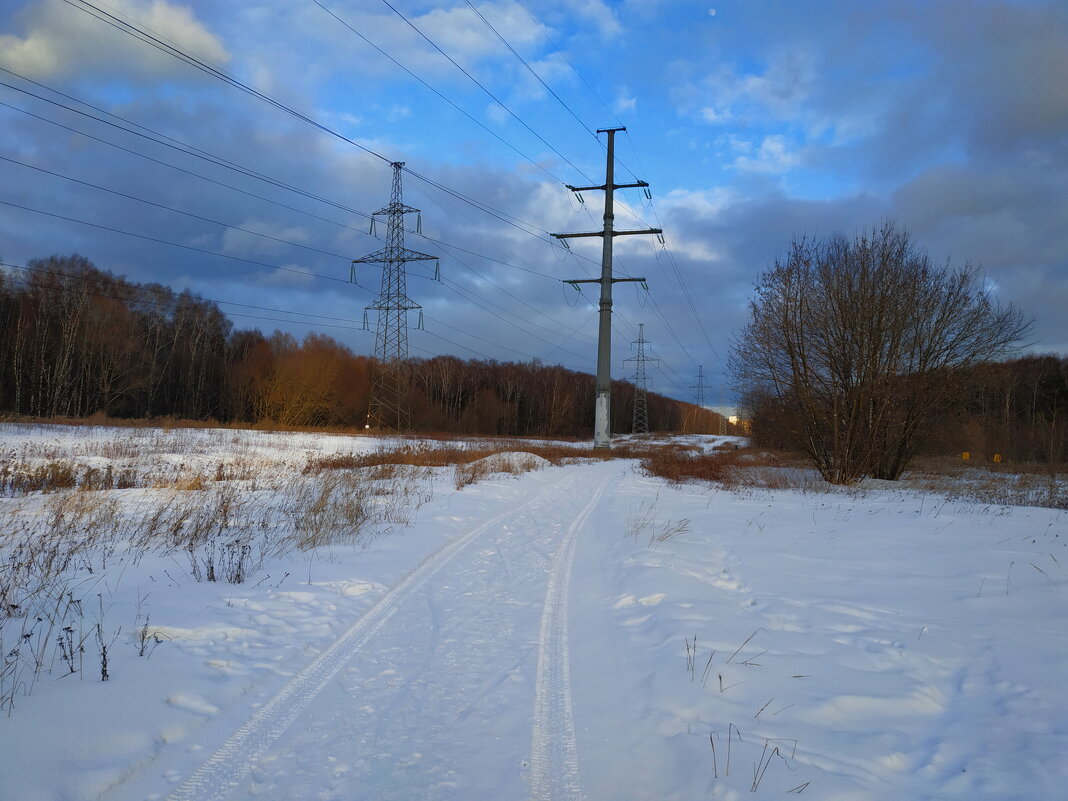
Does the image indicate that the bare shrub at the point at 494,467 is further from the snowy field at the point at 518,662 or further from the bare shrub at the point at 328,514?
the snowy field at the point at 518,662

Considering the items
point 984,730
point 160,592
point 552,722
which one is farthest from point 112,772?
point 984,730

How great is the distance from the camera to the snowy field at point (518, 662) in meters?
2.67

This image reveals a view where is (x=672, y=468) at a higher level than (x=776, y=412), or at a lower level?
lower

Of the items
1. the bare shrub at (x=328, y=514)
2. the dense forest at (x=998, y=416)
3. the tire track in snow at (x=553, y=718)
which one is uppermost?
the dense forest at (x=998, y=416)

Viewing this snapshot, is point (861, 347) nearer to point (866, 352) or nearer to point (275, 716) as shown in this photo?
point (866, 352)

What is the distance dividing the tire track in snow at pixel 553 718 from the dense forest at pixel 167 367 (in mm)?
37591

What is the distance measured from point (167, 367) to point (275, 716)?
63.8 m

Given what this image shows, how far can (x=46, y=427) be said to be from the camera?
24422mm

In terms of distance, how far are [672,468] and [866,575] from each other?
49.4 feet

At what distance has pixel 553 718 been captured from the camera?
3.25 m

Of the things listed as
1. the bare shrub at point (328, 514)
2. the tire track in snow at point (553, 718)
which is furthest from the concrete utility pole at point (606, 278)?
the tire track in snow at point (553, 718)

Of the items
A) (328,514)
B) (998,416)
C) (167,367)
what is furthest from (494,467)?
(167,367)

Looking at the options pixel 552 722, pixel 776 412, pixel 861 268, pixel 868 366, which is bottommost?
pixel 552 722

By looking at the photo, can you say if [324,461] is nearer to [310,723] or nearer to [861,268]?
[310,723]
